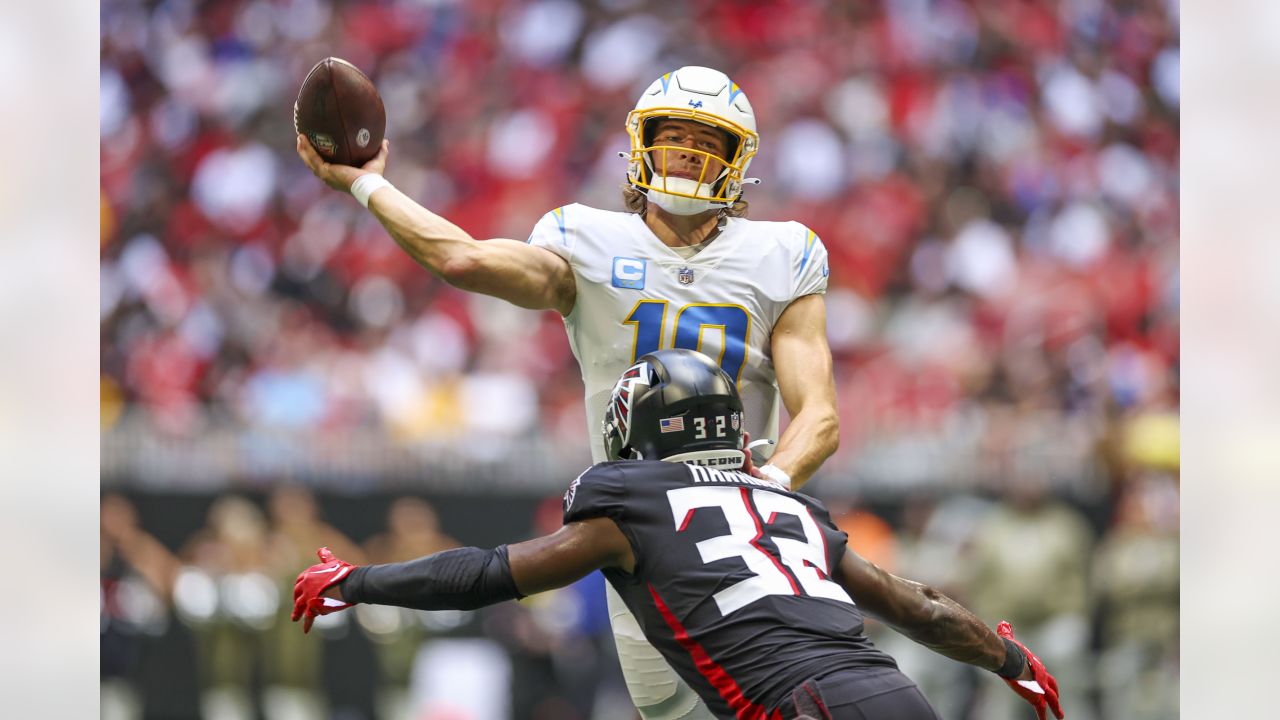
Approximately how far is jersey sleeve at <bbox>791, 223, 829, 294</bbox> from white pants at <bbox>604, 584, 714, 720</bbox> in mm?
886

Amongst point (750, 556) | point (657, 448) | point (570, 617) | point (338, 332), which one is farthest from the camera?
point (338, 332)

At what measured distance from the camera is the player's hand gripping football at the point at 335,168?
3133 millimetres

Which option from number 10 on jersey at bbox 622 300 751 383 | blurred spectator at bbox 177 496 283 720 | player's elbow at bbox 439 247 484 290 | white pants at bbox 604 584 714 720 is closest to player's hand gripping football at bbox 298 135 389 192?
player's elbow at bbox 439 247 484 290

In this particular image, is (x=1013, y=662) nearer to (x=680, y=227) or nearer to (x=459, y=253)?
(x=680, y=227)

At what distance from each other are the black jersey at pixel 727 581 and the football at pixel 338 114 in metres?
1.07

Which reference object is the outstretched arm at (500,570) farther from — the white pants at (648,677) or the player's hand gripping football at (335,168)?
the player's hand gripping football at (335,168)

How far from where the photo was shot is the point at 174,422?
6.79m

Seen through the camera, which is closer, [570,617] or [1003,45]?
[570,617]

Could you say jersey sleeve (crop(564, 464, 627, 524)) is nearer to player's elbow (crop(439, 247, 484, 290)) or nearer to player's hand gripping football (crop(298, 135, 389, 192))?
player's elbow (crop(439, 247, 484, 290))

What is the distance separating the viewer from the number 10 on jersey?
3164 mm

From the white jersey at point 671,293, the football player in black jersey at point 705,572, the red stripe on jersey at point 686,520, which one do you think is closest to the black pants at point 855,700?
the football player in black jersey at point 705,572

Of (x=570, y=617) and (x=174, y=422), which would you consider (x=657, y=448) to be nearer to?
(x=570, y=617)
